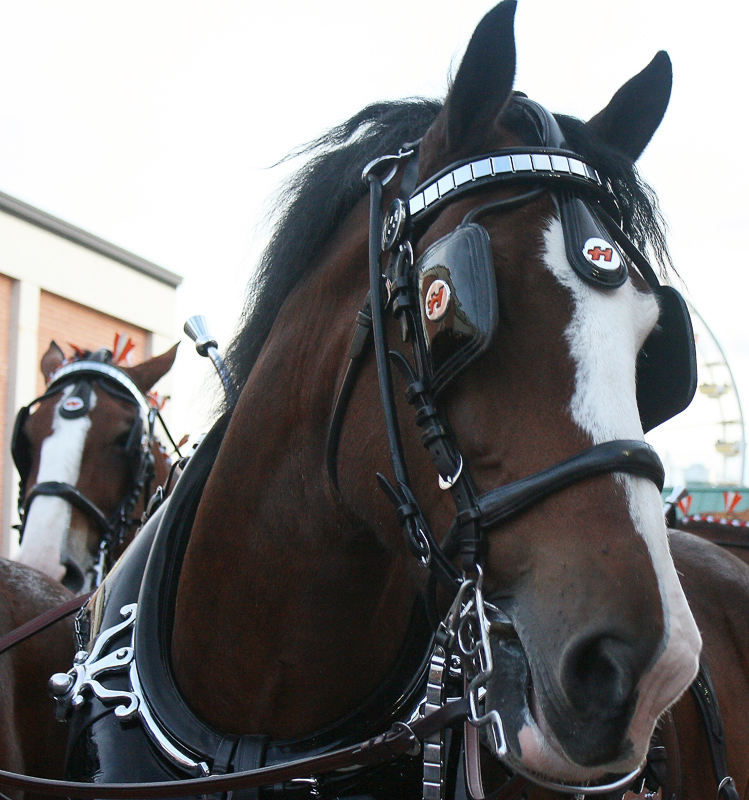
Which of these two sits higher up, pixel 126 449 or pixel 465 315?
pixel 126 449

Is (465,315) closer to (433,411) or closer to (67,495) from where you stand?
(433,411)

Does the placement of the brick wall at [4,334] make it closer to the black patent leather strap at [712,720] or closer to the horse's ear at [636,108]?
the black patent leather strap at [712,720]

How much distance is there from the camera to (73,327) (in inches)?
593

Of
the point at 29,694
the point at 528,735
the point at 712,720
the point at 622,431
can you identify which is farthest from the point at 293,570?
the point at 712,720

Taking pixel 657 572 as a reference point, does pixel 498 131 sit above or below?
above

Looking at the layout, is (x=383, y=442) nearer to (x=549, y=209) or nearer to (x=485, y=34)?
(x=549, y=209)

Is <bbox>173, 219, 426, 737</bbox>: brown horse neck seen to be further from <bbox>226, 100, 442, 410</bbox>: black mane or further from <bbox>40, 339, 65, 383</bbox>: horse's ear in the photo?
<bbox>40, 339, 65, 383</bbox>: horse's ear

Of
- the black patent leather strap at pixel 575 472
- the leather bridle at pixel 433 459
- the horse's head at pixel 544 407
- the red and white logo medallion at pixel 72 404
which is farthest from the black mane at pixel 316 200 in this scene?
the red and white logo medallion at pixel 72 404

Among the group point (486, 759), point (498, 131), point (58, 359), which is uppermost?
point (58, 359)

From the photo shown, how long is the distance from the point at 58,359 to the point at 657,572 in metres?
5.31

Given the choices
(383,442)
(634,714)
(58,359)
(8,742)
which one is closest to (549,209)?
(383,442)

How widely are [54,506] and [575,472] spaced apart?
3.91m

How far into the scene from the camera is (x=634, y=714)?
1320mm

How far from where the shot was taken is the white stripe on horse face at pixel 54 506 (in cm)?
464
